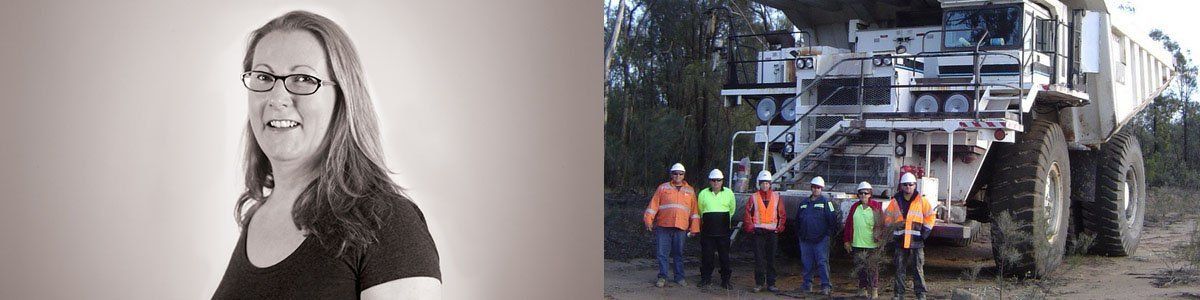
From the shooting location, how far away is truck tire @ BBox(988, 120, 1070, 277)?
6.62 meters

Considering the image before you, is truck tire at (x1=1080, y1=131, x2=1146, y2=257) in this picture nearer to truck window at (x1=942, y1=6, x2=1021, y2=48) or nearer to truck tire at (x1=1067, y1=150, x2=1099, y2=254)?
truck tire at (x1=1067, y1=150, x2=1099, y2=254)

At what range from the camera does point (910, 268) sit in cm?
680

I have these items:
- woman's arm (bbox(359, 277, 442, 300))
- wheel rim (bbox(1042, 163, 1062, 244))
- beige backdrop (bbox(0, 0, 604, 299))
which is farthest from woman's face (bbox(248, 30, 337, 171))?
wheel rim (bbox(1042, 163, 1062, 244))

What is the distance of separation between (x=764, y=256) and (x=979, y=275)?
1.32m

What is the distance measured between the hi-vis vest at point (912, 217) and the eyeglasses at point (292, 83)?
13.0 ft

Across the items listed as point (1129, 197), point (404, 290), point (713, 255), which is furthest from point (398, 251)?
point (1129, 197)

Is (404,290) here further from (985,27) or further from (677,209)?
(985,27)

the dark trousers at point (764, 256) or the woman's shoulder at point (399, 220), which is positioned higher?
the woman's shoulder at point (399, 220)

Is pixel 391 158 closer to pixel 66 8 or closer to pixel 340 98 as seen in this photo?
pixel 340 98

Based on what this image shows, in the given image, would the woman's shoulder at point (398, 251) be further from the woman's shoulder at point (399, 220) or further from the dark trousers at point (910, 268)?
the dark trousers at point (910, 268)

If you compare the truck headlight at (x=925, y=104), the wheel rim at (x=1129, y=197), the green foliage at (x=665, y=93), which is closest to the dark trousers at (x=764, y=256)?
the green foliage at (x=665, y=93)

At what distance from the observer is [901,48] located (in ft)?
23.1

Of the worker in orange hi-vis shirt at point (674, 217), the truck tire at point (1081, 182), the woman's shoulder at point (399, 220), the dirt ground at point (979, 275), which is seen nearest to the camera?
the woman's shoulder at point (399, 220)

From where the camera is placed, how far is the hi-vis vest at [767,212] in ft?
23.6
